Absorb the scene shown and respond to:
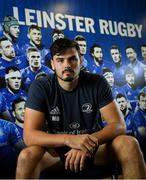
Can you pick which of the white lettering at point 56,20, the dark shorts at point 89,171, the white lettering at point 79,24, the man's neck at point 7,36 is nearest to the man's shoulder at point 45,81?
the dark shorts at point 89,171

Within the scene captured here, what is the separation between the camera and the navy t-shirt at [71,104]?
1463 mm

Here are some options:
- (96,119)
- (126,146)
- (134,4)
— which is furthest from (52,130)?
(134,4)

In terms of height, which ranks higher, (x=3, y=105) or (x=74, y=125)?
(x=3, y=105)

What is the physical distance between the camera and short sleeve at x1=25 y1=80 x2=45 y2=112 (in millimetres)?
1419

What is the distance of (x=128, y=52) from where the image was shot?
272cm

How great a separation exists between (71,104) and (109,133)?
0.31 meters

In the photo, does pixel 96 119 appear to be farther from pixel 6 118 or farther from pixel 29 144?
pixel 6 118

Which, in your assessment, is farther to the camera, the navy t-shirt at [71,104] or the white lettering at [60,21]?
the white lettering at [60,21]

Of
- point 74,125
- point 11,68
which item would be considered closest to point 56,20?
point 11,68

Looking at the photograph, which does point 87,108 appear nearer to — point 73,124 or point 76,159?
point 73,124

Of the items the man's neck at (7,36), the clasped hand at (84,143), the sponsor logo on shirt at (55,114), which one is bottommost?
the clasped hand at (84,143)

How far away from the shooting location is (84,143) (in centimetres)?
120

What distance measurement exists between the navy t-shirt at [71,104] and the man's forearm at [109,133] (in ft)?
0.55

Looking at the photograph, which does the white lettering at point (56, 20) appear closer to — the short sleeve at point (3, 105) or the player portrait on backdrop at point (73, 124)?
Answer: the short sleeve at point (3, 105)
